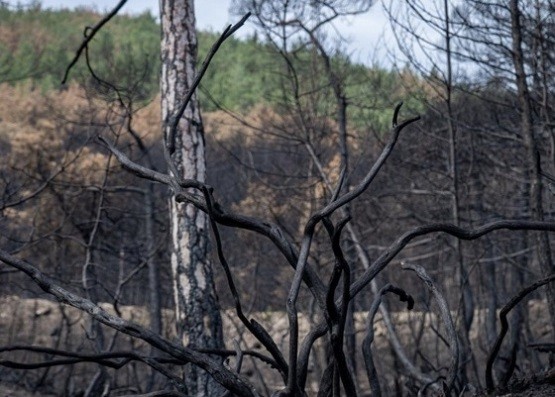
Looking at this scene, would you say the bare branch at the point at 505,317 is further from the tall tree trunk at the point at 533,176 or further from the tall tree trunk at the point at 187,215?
the tall tree trunk at the point at 187,215

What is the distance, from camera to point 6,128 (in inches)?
1515

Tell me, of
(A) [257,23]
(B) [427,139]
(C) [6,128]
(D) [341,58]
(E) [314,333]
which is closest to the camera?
(E) [314,333]

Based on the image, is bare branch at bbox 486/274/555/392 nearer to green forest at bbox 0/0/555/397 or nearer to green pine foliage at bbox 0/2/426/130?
green forest at bbox 0/0/555/397

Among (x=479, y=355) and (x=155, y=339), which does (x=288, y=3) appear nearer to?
(x=155, y=339)

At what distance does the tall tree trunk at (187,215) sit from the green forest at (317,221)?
0.02 metres

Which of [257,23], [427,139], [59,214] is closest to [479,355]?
[427,139]

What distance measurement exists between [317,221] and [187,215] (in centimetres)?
562

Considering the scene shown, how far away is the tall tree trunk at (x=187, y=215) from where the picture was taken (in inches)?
257

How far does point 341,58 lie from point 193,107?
471 cm

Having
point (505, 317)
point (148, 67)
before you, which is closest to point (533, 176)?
point (505, 317)

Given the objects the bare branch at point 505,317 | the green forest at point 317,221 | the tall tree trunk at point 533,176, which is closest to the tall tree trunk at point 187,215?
the green forest at point 317,221

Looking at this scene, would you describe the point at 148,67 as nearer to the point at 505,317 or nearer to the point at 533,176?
the point at 533,176

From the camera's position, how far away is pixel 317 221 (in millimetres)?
1066

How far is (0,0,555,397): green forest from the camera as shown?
1.13m
